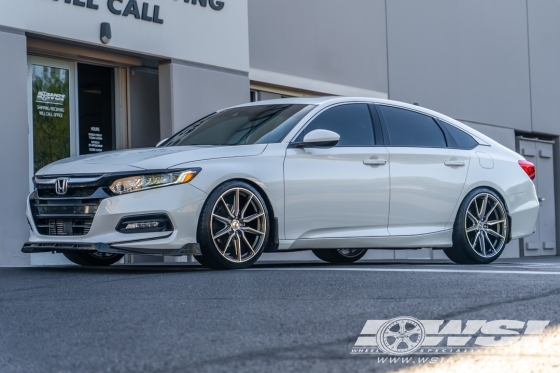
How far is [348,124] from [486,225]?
184 centimetres

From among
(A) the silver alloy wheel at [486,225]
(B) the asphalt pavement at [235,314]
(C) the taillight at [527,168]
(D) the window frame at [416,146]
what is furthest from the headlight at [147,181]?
(C) the taillight at [527,168]

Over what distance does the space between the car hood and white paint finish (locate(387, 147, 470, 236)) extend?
4.91 feet

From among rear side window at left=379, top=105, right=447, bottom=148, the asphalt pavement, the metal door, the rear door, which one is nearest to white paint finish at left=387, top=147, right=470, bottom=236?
the rear door

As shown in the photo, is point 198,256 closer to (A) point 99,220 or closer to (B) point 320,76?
(A) point 99,220

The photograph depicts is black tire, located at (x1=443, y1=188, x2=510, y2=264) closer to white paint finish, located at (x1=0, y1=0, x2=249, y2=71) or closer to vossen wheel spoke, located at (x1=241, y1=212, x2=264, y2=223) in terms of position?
vossen wheel spoke, located at (x1=241, y1=212, x2=264, y2=223)

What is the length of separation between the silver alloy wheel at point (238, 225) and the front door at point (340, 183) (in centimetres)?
31

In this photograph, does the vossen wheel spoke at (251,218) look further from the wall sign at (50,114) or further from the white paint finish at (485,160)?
the wall sign at (50,114)

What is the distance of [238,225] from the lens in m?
7.49

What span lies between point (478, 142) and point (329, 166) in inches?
92.7

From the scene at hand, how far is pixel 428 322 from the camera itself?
4.02m

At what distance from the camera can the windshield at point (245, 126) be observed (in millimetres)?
8141

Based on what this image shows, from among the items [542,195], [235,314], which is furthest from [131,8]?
[542,195]

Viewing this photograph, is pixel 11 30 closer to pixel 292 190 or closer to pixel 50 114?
pixel 50 114

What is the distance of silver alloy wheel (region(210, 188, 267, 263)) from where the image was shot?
292 inches
